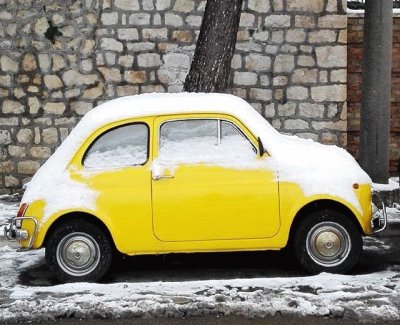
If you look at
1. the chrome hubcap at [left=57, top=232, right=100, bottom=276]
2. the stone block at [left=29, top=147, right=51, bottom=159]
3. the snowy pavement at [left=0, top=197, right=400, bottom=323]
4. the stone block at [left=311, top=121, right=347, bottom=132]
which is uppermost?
the stone block at [left=311, top=121, right=347, bottom=132]

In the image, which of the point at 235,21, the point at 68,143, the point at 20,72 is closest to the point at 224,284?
the point at 68,143

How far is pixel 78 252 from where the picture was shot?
6.66m

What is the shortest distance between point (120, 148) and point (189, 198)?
0.80 meters

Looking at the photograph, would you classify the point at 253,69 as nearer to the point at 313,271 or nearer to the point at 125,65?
the point at 125,65

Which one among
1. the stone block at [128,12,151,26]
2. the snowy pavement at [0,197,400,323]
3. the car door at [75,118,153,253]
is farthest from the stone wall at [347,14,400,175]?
the car door at [75,118,153,253]

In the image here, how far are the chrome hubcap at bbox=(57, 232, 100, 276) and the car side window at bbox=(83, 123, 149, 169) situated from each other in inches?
26.6

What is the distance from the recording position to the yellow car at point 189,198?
663 cm

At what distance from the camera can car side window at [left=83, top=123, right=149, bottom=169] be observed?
680 cm

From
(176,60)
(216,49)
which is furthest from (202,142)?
(176,60)

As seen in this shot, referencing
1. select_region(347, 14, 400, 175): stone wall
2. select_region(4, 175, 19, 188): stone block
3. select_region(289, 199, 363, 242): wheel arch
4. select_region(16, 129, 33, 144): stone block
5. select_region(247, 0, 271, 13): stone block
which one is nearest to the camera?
select_region(289, 199, 363, 242): wheel arch

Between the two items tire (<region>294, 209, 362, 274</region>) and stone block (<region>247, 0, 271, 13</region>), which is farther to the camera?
stone block (<region>247, 0, 271, 13</region>)

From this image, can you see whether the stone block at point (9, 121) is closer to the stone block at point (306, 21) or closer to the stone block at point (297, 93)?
the stone block at point (297, 93)

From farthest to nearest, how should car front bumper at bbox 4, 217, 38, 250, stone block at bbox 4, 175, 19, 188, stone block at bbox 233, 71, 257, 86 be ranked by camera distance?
stone block at bbox 4, 175, 19, 188 < stone block at bbox 233, 71, 257, 86 < car front bumper at bbox 4, 217, 38, 250

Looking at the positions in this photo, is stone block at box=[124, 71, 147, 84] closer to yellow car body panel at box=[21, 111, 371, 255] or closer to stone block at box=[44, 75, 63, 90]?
stone block at box=[44, 75, 63, 90]
